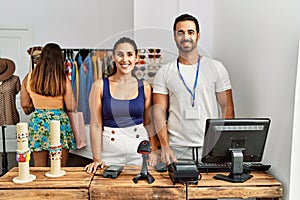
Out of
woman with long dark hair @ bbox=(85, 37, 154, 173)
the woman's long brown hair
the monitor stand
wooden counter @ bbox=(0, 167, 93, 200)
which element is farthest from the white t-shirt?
the woman's long brown hair

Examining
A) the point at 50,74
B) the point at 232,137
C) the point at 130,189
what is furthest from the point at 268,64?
the point at 50,74

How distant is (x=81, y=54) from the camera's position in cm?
282

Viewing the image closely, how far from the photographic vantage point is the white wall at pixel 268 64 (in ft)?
4.87

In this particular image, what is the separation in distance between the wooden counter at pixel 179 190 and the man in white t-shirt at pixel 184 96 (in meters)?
0.21

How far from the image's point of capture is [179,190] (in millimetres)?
1447

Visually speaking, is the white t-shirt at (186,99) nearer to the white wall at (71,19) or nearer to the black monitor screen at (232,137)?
the black monitor screen at (232,137)

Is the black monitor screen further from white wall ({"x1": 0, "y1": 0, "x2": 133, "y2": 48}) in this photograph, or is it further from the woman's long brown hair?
white wall ({"x1": 0, "y1": 0, "x2": 133, "y2": 48})

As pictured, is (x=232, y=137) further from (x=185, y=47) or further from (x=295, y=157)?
(x=185, y=47)

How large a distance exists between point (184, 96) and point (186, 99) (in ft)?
0.06

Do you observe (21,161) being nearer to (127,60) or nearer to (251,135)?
(127,60)

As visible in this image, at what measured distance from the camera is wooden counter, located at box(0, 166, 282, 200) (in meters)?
1.43

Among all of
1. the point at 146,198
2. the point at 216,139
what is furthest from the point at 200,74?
the point at 146,198

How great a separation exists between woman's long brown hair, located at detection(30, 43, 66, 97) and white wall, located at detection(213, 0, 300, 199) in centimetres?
139

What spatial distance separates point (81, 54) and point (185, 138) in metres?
1.54
